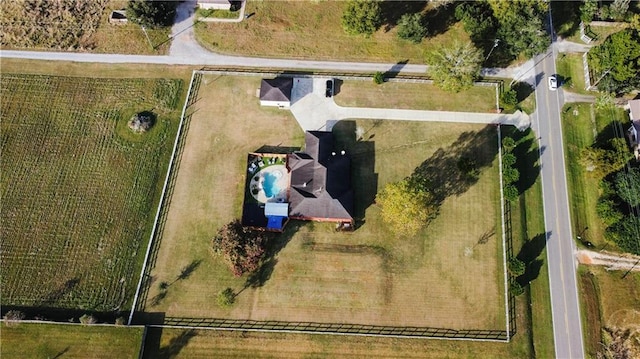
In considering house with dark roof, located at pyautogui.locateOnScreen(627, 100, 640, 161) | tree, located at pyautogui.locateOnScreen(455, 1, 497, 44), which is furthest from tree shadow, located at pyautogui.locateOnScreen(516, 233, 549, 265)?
tree, located at pyautogui.locateOnScreen(455, 1, 497, 44)

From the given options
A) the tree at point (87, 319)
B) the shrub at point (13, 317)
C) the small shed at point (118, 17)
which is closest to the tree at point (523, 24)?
the small shed at point (118, 17)

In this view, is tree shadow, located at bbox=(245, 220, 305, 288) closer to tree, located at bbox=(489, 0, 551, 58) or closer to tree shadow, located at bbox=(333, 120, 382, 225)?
tree shadow, located at bbox=(333, 120, 382, 225)

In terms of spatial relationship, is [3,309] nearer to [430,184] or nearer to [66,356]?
[66,356]

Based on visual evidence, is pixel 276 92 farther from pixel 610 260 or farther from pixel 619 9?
pixel 619 9

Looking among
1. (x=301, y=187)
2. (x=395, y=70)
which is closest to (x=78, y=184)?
(x=301, y=187)

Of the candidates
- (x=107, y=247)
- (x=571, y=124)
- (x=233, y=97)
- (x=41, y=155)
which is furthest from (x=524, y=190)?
(x=41, y=155)

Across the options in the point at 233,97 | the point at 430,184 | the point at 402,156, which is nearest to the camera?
the point at 430,184

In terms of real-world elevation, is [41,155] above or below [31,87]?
below
